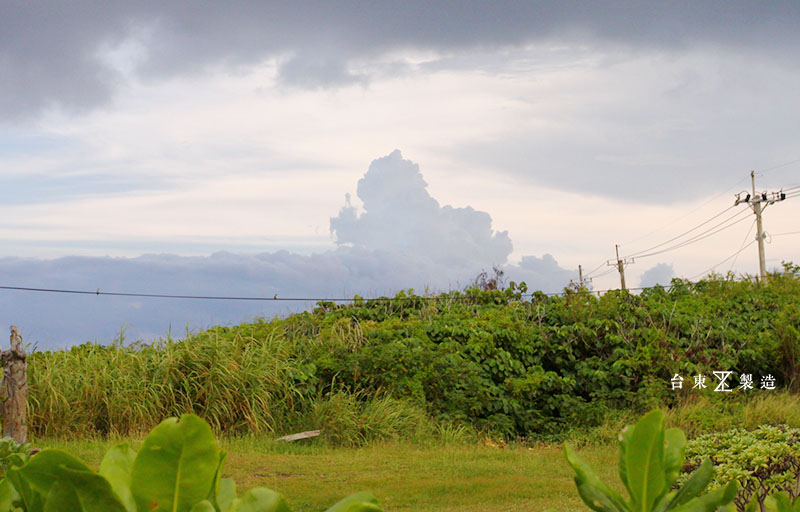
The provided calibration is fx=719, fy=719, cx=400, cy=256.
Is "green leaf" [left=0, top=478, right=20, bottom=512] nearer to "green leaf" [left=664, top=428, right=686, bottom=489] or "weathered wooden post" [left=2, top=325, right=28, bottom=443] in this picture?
"green leaf" [left=664, top=428, right=686, bottom=489]

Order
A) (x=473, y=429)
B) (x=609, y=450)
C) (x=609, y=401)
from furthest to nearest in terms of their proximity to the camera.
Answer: (x=609, y=401), (x=473, y=429), (x=609, y=450)

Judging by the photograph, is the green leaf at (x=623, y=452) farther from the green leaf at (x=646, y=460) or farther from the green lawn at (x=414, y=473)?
the green lawn at (x=414, y=473)

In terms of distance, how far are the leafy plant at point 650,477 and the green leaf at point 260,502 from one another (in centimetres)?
48

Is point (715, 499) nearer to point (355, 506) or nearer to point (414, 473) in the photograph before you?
point (355, 506)

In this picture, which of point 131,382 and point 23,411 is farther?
Answer: point 131,382

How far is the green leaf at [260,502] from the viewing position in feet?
2.69

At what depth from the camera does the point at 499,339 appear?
11.2 meters

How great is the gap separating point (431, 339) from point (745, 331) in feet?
17.8

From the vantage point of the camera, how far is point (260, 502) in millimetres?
826

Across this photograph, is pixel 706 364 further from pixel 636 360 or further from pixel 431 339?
pixel 431 339

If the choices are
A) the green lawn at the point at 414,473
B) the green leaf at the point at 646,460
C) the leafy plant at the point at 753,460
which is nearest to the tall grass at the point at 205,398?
the green lawn at the point at 414,473

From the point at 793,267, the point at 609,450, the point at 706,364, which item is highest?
the point at 793,267

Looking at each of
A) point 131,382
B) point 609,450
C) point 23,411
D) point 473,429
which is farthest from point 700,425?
point 23,411

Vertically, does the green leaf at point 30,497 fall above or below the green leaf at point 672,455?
above
